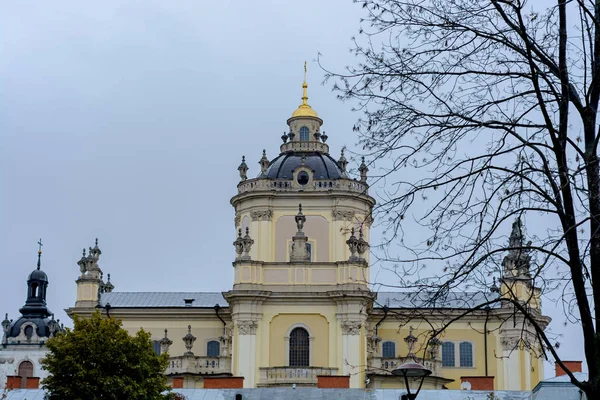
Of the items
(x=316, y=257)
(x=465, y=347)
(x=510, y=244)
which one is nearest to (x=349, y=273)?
(x=316, y=257)

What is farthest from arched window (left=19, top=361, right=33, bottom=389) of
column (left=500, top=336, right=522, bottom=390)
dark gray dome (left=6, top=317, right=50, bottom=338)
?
column (left=500, top=336, right=522, bottom=390)

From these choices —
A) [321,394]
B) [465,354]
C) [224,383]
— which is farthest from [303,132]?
[321,394]

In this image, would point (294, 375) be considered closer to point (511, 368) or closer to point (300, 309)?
point (300, 309)

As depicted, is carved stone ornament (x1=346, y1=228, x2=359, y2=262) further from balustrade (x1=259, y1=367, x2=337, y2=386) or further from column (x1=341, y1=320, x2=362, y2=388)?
balustrade (x1=259, y1=367, x2=337, y2=386)

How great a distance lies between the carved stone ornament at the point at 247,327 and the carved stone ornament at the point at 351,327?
506cm

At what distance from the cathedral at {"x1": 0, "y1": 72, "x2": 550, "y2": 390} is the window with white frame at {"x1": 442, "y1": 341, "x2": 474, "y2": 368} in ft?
0.21

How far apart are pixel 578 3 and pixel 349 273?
50.7 metres

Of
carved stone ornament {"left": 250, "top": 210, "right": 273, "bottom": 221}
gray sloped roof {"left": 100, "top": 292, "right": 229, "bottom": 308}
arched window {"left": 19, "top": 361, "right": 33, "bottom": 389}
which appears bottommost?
arched window {"left": 19, "top": 361, "right": 33, "bottom": 389}

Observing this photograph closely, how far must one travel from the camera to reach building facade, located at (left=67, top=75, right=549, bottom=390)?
6581 cm

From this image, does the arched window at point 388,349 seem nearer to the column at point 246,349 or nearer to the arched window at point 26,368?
the column at point 246,349

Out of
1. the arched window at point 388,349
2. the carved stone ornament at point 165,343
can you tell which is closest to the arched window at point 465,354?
the arched window at point 388,349

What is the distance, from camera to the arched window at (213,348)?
2857 inches

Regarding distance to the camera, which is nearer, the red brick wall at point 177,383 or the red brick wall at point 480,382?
the red brick wall at point 480,382

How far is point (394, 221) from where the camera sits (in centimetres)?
1720
